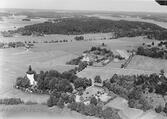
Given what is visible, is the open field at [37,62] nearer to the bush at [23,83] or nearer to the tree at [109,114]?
the bush at [23,83]

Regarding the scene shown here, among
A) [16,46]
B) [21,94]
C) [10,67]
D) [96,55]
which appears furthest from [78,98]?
[16,46]

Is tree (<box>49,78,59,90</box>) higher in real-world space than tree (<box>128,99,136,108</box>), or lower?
higher

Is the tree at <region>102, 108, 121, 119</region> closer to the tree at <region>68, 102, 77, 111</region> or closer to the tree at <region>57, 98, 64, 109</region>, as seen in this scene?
the tree at <region>68, 102, 77, 111</region>

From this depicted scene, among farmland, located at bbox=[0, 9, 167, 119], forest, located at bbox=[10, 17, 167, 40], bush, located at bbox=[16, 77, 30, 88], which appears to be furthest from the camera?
forest, located at bbox=[10, 17, 167, 40]

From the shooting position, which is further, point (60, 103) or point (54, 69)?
point (54, 69)

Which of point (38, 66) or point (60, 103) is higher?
point (60, 103)

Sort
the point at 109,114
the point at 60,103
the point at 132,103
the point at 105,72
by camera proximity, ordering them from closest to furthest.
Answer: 1. the point at 109,114
2. the point at 60,103
3. the point at 132,103
4. the point at 105,72

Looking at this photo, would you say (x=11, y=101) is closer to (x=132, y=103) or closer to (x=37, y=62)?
(x=132, y=103)

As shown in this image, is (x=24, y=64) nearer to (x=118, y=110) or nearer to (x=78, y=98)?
(x=78, y=98)

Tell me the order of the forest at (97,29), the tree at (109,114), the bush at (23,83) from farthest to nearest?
the forest at (97,29) < the bush at (23,83) < the tree at (109,114)

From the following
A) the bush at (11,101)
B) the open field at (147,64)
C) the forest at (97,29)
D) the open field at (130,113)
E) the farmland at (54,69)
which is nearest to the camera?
the open field at (130,113)

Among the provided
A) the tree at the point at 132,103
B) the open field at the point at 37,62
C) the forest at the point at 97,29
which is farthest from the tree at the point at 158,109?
the forest at the point at 97,29

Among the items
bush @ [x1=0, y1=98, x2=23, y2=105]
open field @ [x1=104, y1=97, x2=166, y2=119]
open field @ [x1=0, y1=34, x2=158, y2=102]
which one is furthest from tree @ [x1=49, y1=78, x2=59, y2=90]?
open field @ [x1=104, y1=97, x2=166, y2=119]

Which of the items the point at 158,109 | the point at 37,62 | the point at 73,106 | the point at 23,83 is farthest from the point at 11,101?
the point at 37,62
